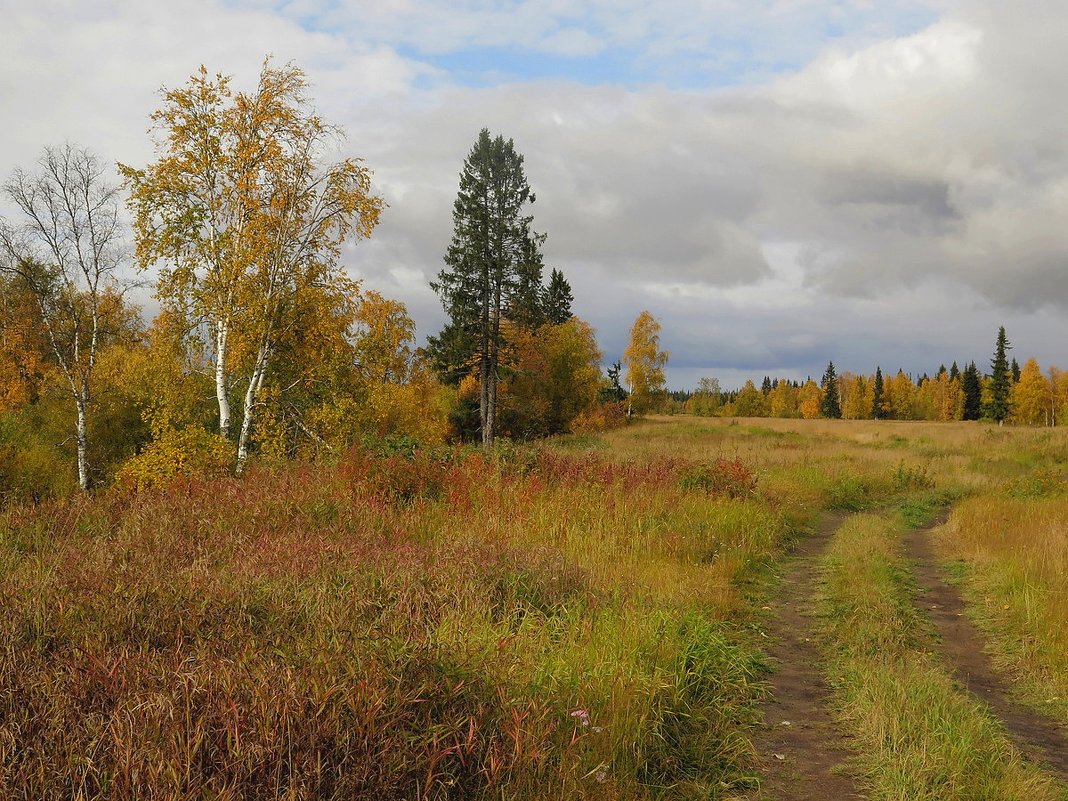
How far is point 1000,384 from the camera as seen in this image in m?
79.4

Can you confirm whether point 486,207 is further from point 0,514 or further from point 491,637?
point 491,637

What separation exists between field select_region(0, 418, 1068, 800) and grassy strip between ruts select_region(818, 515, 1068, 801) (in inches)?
0.9

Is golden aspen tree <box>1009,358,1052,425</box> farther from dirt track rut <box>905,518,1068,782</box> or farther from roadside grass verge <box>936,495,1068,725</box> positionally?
dirt track rut <box>905,518,1068,782</box>

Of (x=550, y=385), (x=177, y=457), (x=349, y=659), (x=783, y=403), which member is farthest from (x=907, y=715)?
(x=783, y=403)

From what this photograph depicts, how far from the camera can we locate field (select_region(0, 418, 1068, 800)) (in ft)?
8.89

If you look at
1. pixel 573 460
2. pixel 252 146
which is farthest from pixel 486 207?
pixel 573 460

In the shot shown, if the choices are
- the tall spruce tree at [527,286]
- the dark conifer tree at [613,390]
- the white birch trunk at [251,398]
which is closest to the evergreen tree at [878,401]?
the dark conifer tree at [613,390]

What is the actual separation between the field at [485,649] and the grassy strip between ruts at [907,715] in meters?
0.02

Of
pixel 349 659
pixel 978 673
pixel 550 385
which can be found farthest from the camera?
pixel 550 385

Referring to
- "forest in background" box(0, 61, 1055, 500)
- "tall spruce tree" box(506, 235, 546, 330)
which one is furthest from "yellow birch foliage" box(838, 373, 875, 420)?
"forest in background" box(0, 61, 1055, 500)

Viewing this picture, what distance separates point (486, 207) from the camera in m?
36.1

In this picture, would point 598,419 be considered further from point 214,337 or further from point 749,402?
point 749,402

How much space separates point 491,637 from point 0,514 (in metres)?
6.42

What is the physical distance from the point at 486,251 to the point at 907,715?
3326cm
